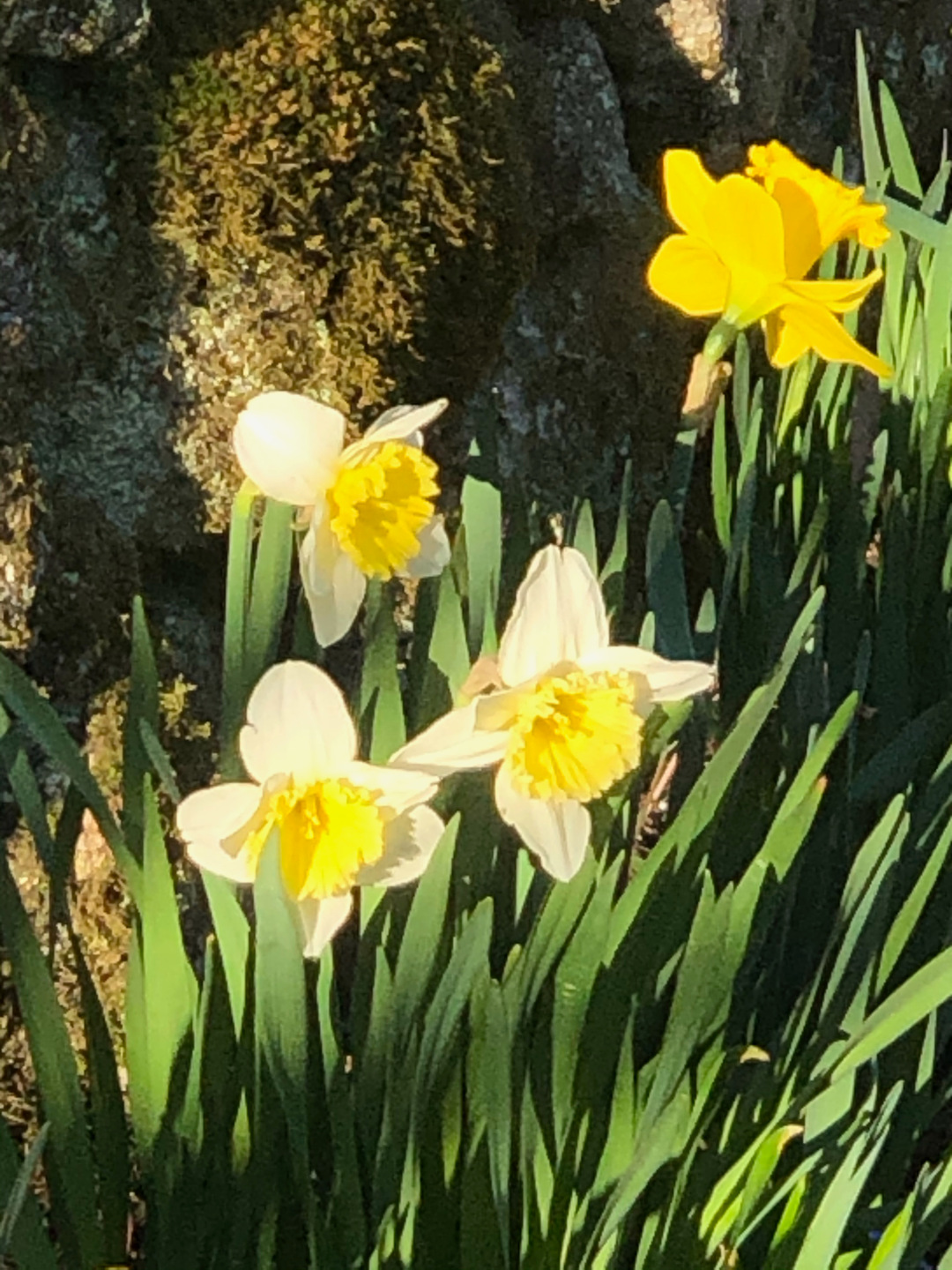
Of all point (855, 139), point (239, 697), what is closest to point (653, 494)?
point (855, 139)

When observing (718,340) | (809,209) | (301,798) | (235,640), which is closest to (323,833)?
(301,798)

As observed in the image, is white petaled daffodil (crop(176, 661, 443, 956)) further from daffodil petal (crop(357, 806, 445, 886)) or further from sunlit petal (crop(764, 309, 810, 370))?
sunlit petal (crop(764, 309, 810, 370))

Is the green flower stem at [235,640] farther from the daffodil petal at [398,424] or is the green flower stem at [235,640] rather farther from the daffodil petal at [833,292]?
the daffodil petal at [833,292]

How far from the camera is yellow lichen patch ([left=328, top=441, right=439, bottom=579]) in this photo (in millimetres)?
708

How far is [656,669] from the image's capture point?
0.71 m

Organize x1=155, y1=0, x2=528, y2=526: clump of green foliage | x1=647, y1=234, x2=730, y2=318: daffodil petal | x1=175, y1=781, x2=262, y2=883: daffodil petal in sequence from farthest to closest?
x1=155, y1=0, x2=528, y2=526: clump of green foliage < x1=647, y1=234, x2=730, y2=318: daffodil petal < x1=175, y1=781, x2=262, y2=883: daffodil petal

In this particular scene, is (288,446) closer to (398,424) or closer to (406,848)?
(398,424)

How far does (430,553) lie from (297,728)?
0.15m

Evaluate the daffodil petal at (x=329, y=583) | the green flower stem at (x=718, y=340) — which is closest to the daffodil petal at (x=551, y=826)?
the daffodil petal at (x=329, y=583)

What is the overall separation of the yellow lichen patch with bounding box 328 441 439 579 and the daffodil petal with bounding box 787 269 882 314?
0.26 m

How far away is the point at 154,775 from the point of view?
0.97 m

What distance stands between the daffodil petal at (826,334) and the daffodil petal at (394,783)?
37cm

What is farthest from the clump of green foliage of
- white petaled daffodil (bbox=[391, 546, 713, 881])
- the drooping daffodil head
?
white petaled daffodil (bbox=[391, 546, 713, 881])

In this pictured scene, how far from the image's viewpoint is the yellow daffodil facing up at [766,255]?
0.83 metres
